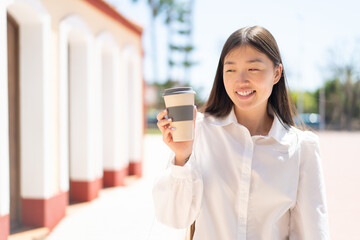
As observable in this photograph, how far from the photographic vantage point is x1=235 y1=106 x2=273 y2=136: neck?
1874 millimetres

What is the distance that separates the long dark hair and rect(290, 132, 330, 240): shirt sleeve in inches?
9.7

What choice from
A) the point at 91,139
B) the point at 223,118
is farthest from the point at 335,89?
the point at 223,118

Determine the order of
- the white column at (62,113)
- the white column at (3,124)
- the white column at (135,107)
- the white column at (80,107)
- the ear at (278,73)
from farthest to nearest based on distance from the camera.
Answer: the white column at (135,107)
the white column at (80,107)
the white column at (62,113)
the white column at (3,124)
the ear at (278,73)

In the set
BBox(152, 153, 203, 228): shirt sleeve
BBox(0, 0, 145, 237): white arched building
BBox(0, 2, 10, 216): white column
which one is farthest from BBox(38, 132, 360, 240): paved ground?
BBox(152, 153, 203, 228): shirt sleeve

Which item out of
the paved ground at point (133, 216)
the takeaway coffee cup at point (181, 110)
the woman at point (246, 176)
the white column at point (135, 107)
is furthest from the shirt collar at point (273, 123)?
the white column at point (135, 107)

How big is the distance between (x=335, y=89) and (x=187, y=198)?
4154 cm

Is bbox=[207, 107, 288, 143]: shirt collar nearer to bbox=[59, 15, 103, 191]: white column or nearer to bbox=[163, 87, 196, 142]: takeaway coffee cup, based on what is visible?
bbox=[163, 87, 196, 142]: takeaway coffee cup

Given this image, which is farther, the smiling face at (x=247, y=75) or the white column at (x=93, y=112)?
the white column at (x=93, y=112)

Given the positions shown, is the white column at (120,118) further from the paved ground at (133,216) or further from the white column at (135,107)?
the paved ground at (133,216)

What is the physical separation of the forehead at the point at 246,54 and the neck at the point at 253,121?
305mm

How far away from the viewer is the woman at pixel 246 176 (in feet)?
5.31

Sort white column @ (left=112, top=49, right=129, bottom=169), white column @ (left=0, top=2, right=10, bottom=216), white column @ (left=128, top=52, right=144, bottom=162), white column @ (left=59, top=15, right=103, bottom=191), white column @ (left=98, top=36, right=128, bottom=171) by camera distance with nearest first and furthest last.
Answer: white column @ (left=0, top=2, right=10, bottom=216), white column @ (left=59, top=15, right=103, bottom=191), white column @ (left=98, top=36, right=128, bottom=171), white column @ (left=112, top=49, right=129, bottom=169), white column @ (left=128, top=52, right=144, bottom=162)

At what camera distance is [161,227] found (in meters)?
4.71

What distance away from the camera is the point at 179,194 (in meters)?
1.60
